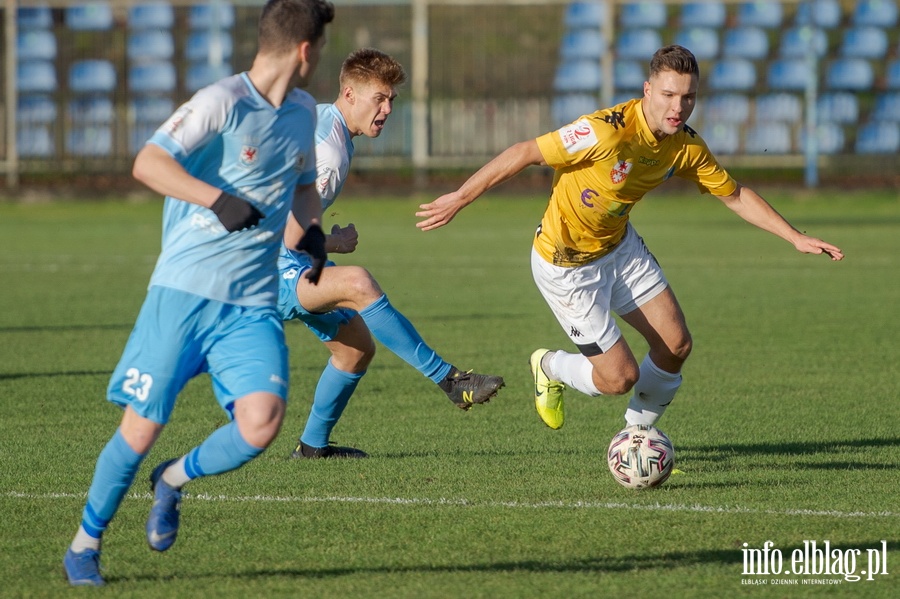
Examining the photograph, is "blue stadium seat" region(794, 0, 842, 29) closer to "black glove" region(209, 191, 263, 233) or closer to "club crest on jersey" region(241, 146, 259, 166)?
"club crest on jersey" region(241, 146, 259, 166)

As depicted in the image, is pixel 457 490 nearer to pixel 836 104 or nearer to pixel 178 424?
pixel 178 424

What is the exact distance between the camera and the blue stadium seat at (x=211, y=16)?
30547 mm

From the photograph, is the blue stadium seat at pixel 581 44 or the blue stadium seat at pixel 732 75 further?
the blue stadium seat at pixel 581 44

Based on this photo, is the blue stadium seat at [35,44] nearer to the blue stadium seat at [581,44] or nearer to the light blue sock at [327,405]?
the blue stadium seat at [581,44]

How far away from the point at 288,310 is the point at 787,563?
9.80 ft

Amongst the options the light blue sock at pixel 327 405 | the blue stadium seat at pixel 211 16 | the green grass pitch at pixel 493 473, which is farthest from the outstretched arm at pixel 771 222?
the blue stadium seat at pixel 211 16

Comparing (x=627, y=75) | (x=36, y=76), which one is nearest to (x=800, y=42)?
(x=627, y=75)

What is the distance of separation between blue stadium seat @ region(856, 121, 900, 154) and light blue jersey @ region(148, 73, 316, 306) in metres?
26.0

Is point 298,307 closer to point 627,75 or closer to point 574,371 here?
point 574,371

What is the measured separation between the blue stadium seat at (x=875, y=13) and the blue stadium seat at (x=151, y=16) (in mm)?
15492

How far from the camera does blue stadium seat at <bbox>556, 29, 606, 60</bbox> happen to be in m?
31.3

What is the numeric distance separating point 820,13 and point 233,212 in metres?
28.2

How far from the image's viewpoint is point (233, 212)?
178 inches

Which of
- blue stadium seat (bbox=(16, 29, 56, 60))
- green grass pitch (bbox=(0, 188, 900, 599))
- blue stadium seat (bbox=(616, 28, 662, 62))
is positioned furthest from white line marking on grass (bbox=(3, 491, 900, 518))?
blue stadium seat (bbox=(16, 29, 56, 60))
